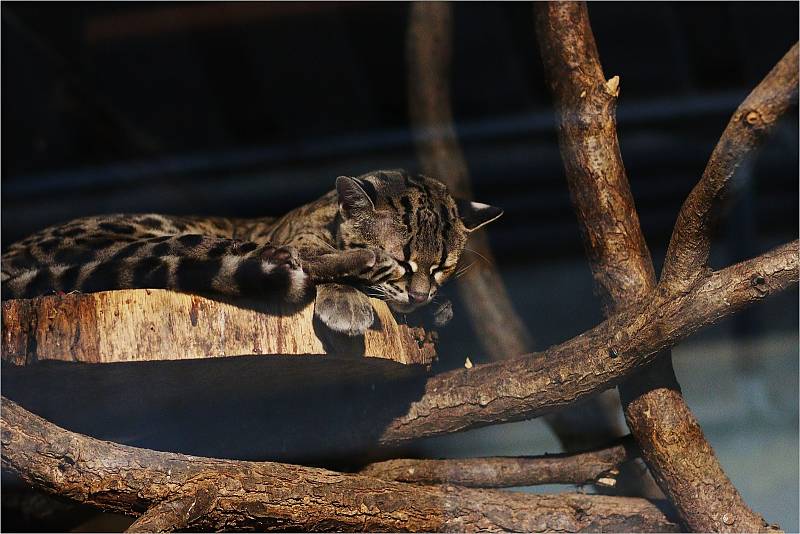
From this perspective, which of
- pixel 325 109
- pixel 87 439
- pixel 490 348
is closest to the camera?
pixel 87 439

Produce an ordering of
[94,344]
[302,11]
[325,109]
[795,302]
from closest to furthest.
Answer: [94,344]
[795,302]
[302,11]
[325,109]

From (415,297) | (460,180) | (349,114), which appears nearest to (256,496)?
(415,297)

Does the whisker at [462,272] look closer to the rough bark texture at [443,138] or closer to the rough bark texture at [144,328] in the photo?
the rough bark texture at [443,138]

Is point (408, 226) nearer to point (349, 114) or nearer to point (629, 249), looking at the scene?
point (629, 249)

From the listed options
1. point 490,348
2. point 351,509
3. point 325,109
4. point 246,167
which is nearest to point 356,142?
point 325,109

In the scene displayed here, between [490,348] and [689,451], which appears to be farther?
[490,348]

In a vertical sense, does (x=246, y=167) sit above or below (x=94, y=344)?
above

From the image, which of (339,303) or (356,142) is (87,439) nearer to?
(339,303)
